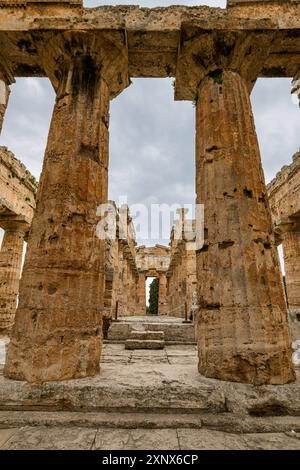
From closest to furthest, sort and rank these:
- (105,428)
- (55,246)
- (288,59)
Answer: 1. (105,428)
2. (55,246)
3. (288,59)

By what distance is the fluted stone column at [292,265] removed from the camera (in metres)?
12.5

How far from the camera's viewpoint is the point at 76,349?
3.12m

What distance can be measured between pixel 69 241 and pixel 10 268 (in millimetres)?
10383

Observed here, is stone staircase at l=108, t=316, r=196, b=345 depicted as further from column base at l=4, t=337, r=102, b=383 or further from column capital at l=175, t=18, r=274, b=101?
column capital at l=175, t=18, r=274, b=101

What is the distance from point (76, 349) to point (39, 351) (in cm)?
40

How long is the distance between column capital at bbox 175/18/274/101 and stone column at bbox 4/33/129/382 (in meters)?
1.08

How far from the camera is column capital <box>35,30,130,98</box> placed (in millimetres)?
3979

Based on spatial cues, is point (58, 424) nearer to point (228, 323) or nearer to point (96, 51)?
point (228, 323)

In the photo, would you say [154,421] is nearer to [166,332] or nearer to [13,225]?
[166,332]

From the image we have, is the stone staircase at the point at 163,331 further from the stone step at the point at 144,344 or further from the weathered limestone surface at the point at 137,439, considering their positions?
the weathered limestone surface at the point at 137,439

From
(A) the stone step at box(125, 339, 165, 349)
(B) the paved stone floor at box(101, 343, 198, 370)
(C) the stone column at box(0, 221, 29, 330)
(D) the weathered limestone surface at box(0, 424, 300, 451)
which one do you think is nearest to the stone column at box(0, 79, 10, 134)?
(B) the paved stone floor at box(101, 343, 198, 370)

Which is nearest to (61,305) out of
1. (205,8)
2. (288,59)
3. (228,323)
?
(228,323)

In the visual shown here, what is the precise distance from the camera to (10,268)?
39.9ft

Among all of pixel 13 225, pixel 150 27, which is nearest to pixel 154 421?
pixel 150 27
